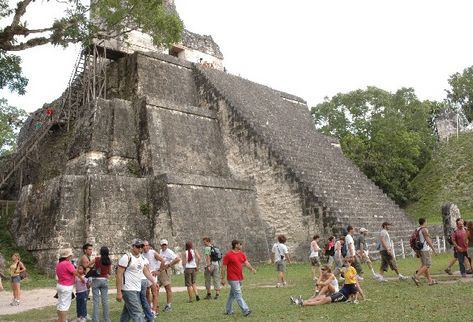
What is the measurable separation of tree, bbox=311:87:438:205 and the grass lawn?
17.9 metres

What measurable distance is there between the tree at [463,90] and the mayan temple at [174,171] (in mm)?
27794

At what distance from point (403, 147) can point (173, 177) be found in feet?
59.7

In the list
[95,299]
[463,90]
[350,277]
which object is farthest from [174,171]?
[463,90]

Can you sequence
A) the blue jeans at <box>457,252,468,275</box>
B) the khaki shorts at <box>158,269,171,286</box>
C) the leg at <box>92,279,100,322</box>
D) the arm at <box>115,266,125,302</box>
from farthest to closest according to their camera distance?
the blue jeans at <box>457,252,468,275</box> < the khaki shorts at <box>158,269,171,286</box> < the leg at <box>92,279,100,322</box> < the arm at <box>115,266,125,302</box>

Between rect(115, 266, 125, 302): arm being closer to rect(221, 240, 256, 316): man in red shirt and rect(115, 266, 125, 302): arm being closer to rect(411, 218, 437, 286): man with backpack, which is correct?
rect(221, 240, 256, 316): man in red shirt

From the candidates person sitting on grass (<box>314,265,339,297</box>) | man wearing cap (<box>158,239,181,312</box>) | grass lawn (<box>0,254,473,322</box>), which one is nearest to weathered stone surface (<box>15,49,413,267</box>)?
grass lawn (<box>0,254,473,322</box>)

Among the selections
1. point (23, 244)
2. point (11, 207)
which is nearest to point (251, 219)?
point (23, 244)

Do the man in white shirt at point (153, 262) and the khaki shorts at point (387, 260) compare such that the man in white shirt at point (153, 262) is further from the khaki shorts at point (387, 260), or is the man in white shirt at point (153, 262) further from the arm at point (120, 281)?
the khaki shorts at point (387, 260)

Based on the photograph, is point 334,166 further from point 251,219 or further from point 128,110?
point 128,110

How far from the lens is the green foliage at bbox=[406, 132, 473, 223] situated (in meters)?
24.6

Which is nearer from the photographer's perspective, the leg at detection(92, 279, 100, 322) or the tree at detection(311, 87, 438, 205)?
the leg at detection(92, 279, 100, 322)

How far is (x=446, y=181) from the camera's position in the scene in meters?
26.7

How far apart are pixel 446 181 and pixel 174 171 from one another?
17919 millimetres

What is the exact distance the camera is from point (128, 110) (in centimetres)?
1673
